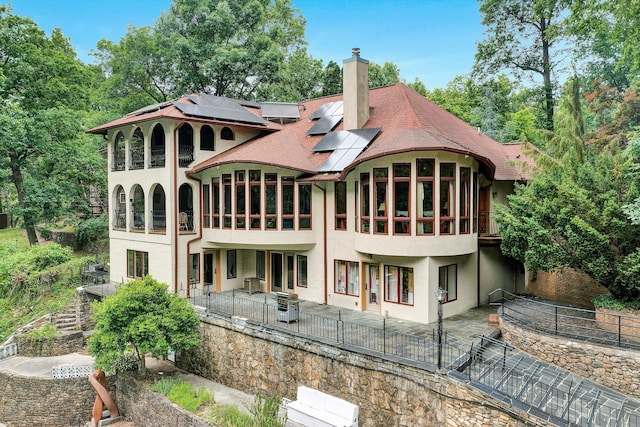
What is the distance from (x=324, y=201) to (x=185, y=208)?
6.76m

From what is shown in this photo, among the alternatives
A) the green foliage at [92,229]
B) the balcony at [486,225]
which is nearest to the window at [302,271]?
the balcony at [486,225]

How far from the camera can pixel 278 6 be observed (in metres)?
42.3

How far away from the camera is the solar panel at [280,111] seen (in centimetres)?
2262

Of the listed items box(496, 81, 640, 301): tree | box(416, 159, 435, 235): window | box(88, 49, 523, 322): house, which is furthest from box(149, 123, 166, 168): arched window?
box(496, 81, 640, 301): tree

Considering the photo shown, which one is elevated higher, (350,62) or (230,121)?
(350,62)

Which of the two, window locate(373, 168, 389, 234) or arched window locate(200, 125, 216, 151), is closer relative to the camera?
window locate(373, 168, 389, 234)

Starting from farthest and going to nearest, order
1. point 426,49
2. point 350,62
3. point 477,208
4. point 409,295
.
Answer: point 426,49, point 350,62, point 477,208, point 409,295

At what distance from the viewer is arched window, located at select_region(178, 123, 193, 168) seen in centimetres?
1977

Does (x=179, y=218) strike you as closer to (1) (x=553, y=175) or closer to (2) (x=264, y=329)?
(2) (x=264, y=329)

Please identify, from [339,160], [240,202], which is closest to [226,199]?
[240,202]

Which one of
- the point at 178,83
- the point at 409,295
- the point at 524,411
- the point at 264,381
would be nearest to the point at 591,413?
the point at 524,411

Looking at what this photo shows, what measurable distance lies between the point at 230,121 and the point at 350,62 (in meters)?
6.08

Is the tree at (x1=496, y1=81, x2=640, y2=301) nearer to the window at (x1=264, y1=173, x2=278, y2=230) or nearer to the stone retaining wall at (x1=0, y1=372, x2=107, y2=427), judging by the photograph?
the window at (x1=264, y1=173, x2=278, y2=230)

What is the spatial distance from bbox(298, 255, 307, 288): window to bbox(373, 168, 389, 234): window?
451cm
